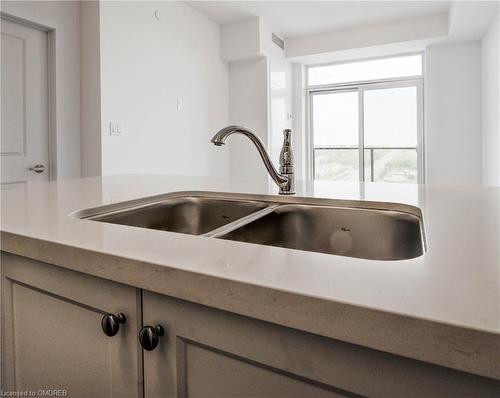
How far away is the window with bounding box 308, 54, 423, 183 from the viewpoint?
5.17 metres

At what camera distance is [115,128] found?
3137 millimetres

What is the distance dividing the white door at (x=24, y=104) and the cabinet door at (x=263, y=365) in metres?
2.74

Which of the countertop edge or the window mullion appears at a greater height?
the window mullion

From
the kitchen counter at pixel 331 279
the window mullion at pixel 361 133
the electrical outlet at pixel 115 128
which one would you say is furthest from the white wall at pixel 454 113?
the kitchen counter at pixel 331 279

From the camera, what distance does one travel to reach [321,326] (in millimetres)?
362

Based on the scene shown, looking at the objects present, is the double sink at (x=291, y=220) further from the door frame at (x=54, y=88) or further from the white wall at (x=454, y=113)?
the white wall at (x=454, y=113)

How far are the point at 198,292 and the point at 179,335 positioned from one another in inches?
3.2

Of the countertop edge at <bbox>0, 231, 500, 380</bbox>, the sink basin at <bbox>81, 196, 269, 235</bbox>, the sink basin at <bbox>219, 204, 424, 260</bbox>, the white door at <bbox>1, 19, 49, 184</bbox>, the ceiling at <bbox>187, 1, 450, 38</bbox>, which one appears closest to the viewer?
the countertop edge at <bbox>0, 231, 500, 380</bbox>

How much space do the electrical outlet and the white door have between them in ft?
1.51

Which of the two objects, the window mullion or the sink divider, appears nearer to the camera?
the sink divider

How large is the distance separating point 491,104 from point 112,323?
466cm

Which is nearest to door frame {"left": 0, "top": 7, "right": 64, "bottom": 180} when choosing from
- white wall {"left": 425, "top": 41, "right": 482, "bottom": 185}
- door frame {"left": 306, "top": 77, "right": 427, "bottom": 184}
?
door frame {"left": 306, "top": 77, "right": 427, "bottom": 184}

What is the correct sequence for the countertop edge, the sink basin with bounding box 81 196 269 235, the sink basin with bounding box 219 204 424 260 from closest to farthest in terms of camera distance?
the countertop edge, the sink basin with bounding box 219 204 424 260, the sink basin with bounding box 81 196 269 235

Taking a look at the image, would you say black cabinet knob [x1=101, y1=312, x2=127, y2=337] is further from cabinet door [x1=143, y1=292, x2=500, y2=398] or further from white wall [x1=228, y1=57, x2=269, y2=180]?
white wall [x1=228, y1=57, x2=269, y2=180]
